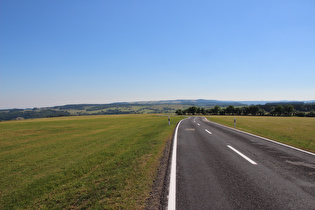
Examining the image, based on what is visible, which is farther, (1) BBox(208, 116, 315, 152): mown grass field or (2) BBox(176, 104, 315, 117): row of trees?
(2) BBox(176, 104, 315, 117): row of trees

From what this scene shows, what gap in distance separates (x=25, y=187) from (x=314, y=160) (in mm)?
11711

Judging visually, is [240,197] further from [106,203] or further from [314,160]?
[314,160]

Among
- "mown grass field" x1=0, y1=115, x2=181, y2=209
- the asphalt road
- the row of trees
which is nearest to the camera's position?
the asphalt road

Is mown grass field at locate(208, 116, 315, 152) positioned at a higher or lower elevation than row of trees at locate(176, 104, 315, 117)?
higher

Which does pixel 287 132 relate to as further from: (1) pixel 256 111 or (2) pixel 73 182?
(1) pixel 256 111

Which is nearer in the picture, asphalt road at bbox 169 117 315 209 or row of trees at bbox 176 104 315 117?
asphalt road at bbox 169 117 315 209

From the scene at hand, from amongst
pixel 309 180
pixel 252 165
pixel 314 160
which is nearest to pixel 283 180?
pixel 309 180

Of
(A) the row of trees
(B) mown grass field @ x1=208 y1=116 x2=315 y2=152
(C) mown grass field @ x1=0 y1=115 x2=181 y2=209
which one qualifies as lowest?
(A) the row of trees

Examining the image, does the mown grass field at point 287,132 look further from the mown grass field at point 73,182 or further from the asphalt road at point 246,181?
the mown grass field at point 73,182

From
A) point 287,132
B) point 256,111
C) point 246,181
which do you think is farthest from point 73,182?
point 256,111

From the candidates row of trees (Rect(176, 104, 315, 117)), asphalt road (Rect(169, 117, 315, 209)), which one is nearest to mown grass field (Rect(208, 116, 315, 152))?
asphalt road (Rect(169, 117, 315, 209))

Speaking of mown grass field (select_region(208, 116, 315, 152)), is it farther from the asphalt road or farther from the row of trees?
the row of trees

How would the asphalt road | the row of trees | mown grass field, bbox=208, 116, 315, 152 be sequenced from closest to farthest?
the asphalt road < mown grass field, bbox=208, 116, 315, 152 < the row of trees

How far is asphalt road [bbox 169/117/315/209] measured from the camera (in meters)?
3.50
